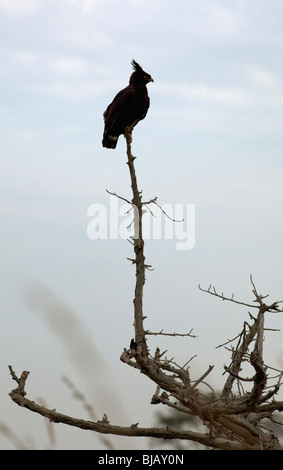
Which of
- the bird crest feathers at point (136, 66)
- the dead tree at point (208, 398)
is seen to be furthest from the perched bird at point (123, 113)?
the dead tree at point (208, 398)

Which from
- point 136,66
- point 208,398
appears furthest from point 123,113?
point 208,398

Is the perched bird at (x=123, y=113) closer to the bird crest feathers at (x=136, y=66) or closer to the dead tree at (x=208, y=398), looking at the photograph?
the bird crest feathers at (x=136, y=66)

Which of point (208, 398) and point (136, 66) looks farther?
point (136, 66)

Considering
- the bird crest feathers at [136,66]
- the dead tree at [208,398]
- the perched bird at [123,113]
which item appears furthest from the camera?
the bird crest feathers at [136,66]

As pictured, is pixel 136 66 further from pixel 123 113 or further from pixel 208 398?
pixel 208 398

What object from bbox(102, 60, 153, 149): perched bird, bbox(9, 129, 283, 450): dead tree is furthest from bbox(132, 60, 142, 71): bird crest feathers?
bbox(9, 129, 283, 450): dead tree

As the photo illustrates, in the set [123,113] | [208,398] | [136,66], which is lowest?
[208,398]

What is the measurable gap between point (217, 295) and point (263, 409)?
4.13 feet

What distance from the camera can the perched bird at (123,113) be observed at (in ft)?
36.7

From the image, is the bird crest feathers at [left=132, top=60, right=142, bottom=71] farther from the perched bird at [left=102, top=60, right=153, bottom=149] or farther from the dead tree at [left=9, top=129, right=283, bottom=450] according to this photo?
the dead tree at [left=9, top=129, right=283, bottom=450]

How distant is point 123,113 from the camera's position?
36.7 feet

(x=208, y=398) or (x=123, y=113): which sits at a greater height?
(x=123, y=113)
